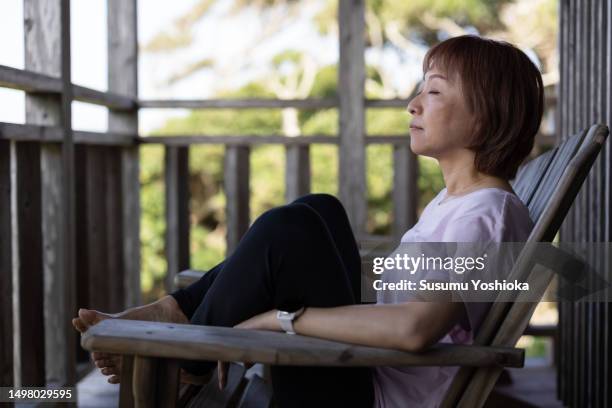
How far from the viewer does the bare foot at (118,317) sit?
1.46m

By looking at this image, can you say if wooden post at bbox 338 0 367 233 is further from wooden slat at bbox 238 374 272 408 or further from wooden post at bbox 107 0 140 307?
wooden slat at bbox 238 374 272 408

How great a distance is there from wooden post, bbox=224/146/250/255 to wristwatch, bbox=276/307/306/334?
2.11 metres

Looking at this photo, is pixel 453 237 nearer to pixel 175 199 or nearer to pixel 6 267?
pixel 6 267

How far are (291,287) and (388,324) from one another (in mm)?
204

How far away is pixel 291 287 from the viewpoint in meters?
1.37

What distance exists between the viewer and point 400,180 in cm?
349

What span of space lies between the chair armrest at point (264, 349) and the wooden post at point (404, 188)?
217cm

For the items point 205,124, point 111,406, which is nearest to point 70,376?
point 111,406

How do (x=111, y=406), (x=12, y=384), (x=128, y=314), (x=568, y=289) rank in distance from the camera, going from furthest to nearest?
(x=111, y=406) < (x=12, y=384) < (x=568, y=289) < (x=128, y=314)

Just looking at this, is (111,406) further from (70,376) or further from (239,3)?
(239,3)

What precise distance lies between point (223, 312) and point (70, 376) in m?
1.31

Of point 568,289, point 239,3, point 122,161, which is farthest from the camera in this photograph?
point 239,3

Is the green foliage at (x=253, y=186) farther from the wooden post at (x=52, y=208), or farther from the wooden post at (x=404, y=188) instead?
the wooden post at (x=52, y=208)

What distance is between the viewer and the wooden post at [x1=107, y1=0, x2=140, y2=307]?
3.35 meters
